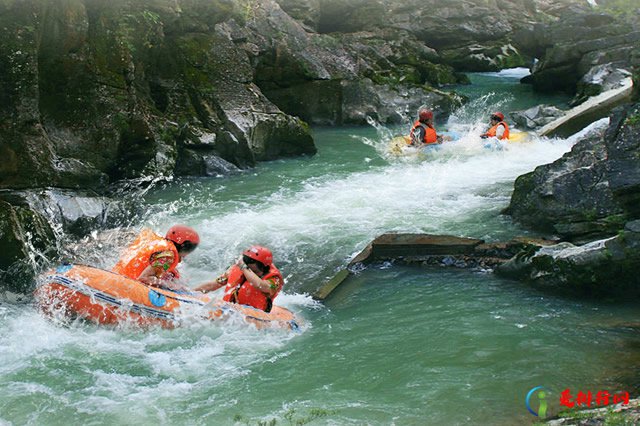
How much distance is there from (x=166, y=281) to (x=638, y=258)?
4961 millimetres

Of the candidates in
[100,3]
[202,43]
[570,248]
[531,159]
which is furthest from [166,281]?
[531,159]

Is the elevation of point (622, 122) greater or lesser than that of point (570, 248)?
greater

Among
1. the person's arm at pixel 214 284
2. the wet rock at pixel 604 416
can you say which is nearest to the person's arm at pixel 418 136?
the person's arm at pixel 214 284

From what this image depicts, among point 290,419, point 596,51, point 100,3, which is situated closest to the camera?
point 290,419

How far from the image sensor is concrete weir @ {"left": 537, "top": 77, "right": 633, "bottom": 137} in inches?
605

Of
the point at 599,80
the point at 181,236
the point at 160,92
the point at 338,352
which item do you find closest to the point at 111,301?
the point at 181,236

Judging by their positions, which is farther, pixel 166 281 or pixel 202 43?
pixel 202 43

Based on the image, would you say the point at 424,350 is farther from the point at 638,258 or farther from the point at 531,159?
the point at 531,159

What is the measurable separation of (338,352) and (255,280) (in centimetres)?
118

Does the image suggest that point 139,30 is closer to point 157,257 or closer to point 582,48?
point 157,257

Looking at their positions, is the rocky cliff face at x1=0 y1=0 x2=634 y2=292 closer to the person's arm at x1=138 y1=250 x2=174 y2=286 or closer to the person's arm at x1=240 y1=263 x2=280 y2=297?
the person's arm at x1=138 y1=250 x2=174 y2=286

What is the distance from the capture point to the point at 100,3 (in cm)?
1213

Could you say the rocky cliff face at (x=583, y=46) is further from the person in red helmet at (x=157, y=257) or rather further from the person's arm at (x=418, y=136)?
the person in red helmet at (x=157, y=257)

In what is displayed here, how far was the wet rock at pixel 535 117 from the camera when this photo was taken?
59.5 feet
